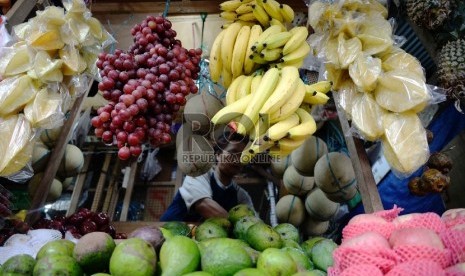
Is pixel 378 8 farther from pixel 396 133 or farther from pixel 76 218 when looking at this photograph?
pixel 76 218

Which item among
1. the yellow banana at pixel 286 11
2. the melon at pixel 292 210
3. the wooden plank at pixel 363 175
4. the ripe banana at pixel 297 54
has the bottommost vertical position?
the melon at pixel 292 210

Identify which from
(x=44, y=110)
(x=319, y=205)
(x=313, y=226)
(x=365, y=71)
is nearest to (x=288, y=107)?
(x=365, y=71)

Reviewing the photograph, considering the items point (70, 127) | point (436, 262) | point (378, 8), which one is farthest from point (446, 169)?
point (70, 127)

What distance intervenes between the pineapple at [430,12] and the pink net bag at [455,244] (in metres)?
1.70

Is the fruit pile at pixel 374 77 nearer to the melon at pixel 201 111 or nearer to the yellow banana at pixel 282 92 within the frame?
the yellow banana at pixel 282 92

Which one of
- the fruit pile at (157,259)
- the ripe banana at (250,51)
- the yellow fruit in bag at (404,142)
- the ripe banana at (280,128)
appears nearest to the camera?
the fruit pile at (157,259)

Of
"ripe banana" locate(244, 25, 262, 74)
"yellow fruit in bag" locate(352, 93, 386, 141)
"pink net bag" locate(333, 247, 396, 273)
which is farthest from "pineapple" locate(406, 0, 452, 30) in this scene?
"pink net bag" locate(333, 247, 396, 273)

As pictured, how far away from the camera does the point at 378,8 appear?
2.13m

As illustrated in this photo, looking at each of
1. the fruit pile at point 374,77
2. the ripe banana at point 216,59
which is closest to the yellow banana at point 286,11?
the fruit pile at point 374,77

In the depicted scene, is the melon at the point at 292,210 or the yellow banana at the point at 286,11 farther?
the melon at the point at 292,210

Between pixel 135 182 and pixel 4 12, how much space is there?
4027mm

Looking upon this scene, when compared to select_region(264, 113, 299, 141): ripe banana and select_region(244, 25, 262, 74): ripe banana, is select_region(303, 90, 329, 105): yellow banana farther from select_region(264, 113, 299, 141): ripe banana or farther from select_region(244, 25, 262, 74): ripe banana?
select_region(244, 25, 262, 74): ripe banana

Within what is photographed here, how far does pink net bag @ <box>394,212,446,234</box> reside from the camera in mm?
1214

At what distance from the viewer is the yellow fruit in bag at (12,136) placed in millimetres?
1779
